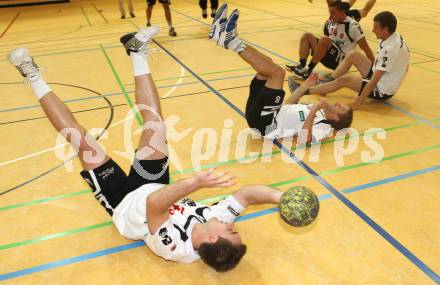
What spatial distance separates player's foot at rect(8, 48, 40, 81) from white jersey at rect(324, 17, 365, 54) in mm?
4533

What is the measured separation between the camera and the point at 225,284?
7.24ft

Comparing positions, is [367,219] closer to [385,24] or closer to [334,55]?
[385,24]

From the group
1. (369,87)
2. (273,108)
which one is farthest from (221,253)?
(369,87)

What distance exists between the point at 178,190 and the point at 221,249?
44 cm

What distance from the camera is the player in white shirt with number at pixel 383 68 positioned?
4.21 metres

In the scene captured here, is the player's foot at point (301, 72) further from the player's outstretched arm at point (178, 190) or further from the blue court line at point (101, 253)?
the player's outstretched arm at point (178, 190)

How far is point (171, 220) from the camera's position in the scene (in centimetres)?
230

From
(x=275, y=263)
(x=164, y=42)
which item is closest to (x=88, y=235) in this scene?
(x=275, y=263)

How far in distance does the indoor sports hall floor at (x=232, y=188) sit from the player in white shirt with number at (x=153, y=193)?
Answer: 223 mm

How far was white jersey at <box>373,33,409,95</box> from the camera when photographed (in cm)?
422

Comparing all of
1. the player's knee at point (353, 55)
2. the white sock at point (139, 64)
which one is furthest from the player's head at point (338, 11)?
the white sock at point (139, 64)

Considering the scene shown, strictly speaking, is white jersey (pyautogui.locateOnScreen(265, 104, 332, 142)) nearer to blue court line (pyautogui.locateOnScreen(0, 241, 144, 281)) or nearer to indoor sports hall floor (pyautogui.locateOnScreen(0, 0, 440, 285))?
indoor sports hall floor (pyautogui.locateOnScreen(0, 0, 440, 285))

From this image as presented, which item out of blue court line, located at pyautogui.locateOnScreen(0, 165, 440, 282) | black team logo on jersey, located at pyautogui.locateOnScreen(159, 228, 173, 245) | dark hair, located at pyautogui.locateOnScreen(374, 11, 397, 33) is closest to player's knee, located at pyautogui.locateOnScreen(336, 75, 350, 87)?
dark hair, located at pyautogui.locateOnScreen(374, 11, 397, 33)

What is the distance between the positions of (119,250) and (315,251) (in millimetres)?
1385
